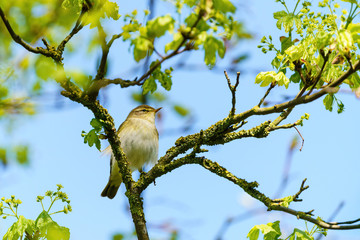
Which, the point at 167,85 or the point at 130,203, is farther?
the point at 130,203

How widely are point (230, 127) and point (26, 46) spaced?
1.99 metres

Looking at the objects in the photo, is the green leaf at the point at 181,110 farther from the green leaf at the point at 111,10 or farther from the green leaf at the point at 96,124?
the green leaf at the point at 96,124

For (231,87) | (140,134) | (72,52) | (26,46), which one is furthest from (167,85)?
(140,134)

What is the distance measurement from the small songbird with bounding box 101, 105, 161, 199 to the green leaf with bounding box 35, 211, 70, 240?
3155 mm

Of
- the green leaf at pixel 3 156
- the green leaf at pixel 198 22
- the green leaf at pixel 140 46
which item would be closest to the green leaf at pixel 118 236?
the green leaf at pixel 140 46

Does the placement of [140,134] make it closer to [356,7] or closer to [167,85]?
[167,85]

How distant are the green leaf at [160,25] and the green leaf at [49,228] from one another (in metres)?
2.21

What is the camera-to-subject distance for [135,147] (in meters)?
7.33

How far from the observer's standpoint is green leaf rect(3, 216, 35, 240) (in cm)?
399

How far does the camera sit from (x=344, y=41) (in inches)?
116

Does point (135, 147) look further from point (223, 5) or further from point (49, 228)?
point (223, 5)

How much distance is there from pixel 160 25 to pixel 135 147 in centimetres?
489

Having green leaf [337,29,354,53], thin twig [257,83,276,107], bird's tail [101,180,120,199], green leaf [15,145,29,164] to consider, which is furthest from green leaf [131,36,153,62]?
bird's tail [101,180,120,199]

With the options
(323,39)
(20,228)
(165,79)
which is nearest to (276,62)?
(323,39)
